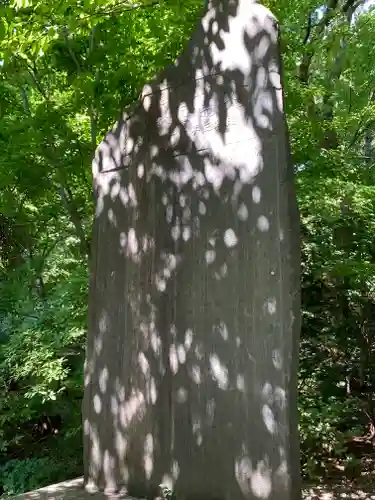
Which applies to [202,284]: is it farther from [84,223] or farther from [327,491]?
[84,223]

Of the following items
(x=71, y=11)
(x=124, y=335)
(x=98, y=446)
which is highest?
(x=71, y=11)

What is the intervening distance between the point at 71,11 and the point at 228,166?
1.82 meters

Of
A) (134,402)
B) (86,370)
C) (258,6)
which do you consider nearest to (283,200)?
(258,6)

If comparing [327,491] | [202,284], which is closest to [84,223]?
[202,284]

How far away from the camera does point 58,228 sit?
6070 millimetres

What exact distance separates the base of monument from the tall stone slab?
68 millimetres

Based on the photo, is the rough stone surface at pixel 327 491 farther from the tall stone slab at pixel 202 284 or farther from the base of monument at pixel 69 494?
the tall stone slab at pixel 202 284

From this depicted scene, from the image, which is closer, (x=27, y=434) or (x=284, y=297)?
(x=284, y=297)

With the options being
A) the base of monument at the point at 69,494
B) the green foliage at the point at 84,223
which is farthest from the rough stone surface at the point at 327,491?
the green foliage at the point at 84,223

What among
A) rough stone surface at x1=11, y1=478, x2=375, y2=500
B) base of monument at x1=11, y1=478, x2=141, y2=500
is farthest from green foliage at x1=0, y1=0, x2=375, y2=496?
base of monument at x1=11, y1=478, x2=141, y2=500

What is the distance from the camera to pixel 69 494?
3131mm

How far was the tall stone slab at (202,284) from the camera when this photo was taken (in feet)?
8.58

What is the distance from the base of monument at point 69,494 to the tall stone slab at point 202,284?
0.22 feet

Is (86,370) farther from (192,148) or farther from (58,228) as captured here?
(58,228)
